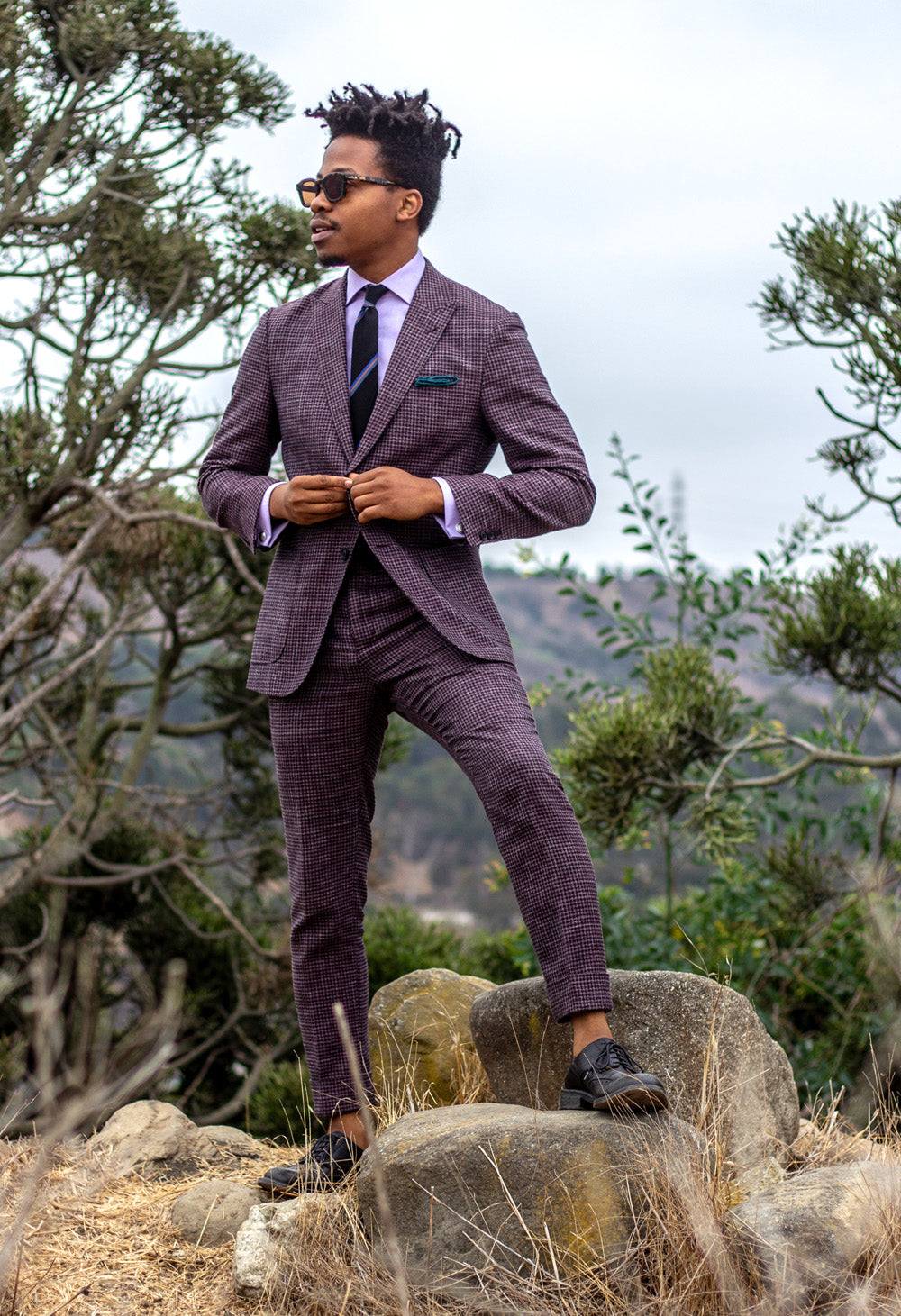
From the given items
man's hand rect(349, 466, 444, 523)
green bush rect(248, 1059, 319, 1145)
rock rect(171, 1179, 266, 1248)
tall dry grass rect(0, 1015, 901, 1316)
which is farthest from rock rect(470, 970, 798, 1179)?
green bush rect(248, 1059, 319, 1145)

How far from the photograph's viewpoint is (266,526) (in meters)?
3.10

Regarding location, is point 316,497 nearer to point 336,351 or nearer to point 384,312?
point 336,351

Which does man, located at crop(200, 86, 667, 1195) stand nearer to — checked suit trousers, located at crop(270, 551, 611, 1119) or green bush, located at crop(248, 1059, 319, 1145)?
checked suit trousers, located at crop(270, 551, 611, 1119)

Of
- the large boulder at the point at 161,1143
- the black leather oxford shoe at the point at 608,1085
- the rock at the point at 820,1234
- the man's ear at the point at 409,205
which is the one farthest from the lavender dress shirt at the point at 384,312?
the large boulder at the point at 161,1143

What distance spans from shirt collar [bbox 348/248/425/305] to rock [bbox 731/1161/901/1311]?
2.23 meters

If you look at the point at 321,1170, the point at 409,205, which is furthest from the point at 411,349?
the point at 321,1170

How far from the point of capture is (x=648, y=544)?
22.5 feet

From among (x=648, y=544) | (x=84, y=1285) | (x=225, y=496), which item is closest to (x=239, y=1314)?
(x=84, y=1285)

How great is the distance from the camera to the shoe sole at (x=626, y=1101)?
2623 millimetres

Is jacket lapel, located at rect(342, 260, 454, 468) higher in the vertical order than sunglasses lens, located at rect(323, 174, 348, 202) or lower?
lower

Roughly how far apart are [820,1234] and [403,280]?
7.74 ft

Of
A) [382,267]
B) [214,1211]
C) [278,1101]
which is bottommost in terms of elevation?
[278,1101]

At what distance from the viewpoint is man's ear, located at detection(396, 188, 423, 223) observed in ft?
10.4

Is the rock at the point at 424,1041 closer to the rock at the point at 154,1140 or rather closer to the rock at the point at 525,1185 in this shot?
the rock at the point at 154,1140
